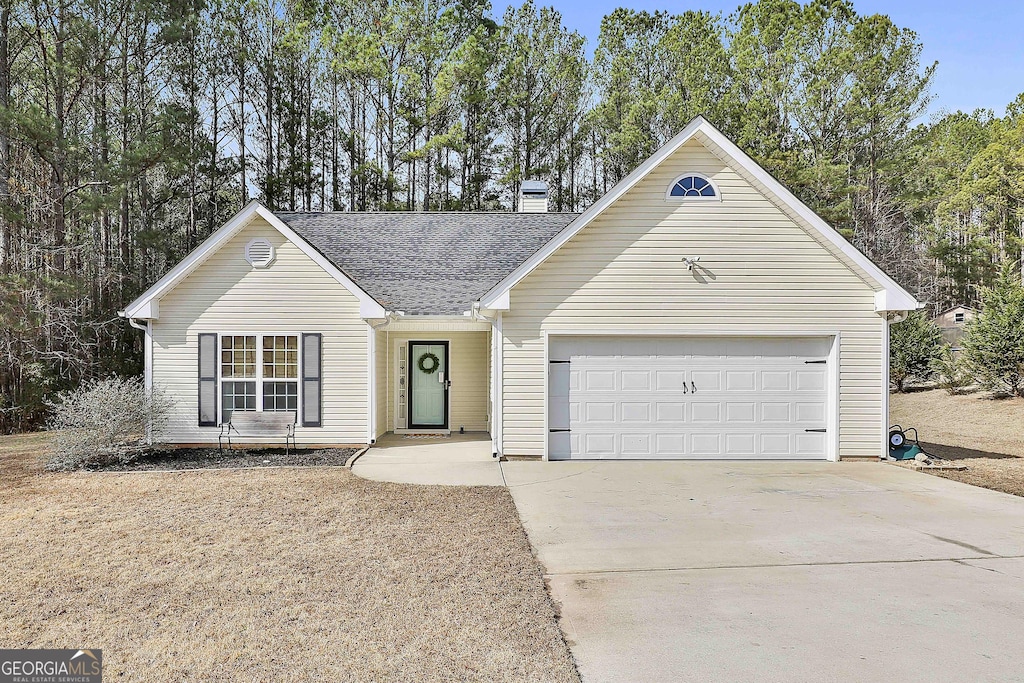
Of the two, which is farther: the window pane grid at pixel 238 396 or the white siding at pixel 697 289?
the window pane grid at pixel 238 396

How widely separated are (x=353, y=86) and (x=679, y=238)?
21.2 metres

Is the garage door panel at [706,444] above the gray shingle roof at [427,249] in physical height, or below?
below

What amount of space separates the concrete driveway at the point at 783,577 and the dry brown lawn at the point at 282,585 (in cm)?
49

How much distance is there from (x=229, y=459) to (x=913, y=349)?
22320 mm

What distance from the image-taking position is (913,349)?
2344 centimetres

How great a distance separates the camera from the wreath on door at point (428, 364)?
47.2 feet

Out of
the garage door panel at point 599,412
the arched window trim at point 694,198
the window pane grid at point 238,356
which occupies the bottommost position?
the garage door panel at point 599,412

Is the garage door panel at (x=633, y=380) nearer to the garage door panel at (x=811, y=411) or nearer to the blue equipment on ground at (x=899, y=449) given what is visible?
the garage door panel at (x=811, y=411)

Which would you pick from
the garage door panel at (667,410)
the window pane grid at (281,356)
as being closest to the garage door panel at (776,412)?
the garage door panel at (667,410)

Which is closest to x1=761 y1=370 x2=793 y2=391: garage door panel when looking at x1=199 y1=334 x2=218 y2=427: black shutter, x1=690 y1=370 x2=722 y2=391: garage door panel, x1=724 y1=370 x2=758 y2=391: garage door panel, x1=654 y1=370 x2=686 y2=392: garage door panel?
x1=724 y1=370 x2=758 y2=391: garage door panel

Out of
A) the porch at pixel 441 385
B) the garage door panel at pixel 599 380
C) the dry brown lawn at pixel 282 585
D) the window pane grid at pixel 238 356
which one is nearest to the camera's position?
the dry brown lawn at pixel 282 585

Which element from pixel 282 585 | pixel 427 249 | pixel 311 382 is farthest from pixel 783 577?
pixel 427 249

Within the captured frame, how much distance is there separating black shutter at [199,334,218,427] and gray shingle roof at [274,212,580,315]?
109 inches

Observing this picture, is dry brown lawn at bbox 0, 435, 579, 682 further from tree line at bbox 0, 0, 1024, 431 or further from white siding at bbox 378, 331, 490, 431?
tree line at bbox 0, 0, 1024, 431
